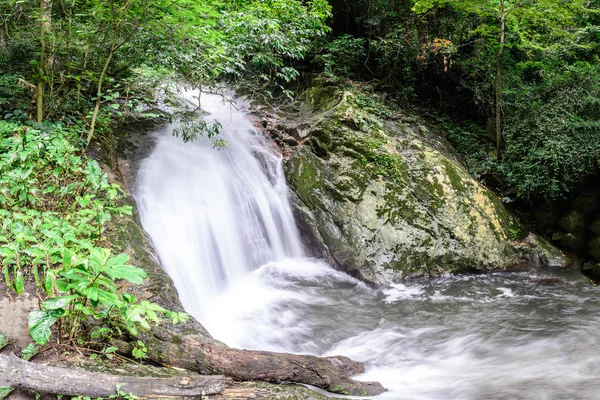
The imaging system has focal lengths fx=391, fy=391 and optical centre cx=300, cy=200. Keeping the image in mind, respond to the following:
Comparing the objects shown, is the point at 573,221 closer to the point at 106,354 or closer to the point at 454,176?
the point at 454,176

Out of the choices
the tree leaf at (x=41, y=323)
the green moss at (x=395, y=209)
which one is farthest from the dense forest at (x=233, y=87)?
the green moss at (x=395, y=209)

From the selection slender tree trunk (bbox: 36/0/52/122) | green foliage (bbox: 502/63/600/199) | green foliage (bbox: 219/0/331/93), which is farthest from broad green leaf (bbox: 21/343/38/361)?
green foliage (bbox: 502/63/600/199)

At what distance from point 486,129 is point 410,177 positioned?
150 inches

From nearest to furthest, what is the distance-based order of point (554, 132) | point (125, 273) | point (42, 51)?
point (125, 273) → point (42, 51) → point (554, 132)

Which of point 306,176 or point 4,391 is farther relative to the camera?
point 306,176

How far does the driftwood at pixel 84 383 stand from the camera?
224 centimetres

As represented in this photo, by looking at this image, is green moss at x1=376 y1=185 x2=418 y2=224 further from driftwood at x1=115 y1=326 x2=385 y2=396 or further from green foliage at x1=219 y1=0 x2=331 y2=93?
driftwood at x1=115 y1=326 x2=385 y2=396

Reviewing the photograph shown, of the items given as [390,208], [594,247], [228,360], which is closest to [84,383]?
[228,360]

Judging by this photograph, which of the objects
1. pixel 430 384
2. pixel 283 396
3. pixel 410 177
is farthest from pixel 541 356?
pixel 410 177

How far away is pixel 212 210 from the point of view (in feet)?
23.9

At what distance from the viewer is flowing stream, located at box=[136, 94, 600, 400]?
14.6ft

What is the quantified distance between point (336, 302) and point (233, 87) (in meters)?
5.50

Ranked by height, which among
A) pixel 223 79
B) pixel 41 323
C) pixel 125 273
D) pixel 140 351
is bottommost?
pixel 140 351

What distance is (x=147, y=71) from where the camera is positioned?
19.0 feet
